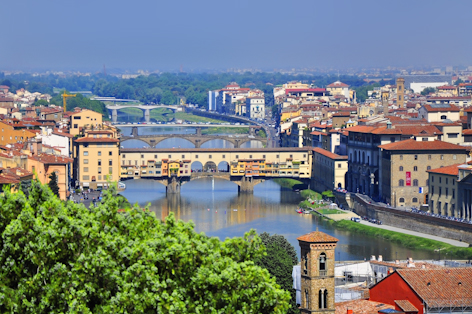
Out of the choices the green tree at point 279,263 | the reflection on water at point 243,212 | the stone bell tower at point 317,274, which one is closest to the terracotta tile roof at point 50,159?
the reflection on water at point 243,212

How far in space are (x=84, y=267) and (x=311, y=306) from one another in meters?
4.77

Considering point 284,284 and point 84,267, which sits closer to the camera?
point 84,267

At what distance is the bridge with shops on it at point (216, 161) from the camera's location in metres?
47.0

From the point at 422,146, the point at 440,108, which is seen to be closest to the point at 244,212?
the point at 422,146

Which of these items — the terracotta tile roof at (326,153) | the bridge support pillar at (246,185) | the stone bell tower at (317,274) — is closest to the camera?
the stone bell tower at (317,274)

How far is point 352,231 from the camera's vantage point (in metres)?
34.7

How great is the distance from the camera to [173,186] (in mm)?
46406

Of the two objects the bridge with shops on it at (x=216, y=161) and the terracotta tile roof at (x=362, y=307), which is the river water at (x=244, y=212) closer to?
the bridge with shops on it at (x=216, y=161)

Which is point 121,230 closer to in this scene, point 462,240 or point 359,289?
point 359,289

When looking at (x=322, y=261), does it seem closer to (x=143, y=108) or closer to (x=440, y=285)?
(x=440, y=285)

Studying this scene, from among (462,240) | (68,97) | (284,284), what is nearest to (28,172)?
(462,240)

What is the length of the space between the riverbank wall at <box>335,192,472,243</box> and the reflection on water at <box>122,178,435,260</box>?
1639mm

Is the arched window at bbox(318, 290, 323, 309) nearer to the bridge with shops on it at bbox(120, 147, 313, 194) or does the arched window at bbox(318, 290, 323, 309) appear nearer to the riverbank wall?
the riverbank wall

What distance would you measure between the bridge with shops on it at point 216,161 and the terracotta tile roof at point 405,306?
29524 mm
